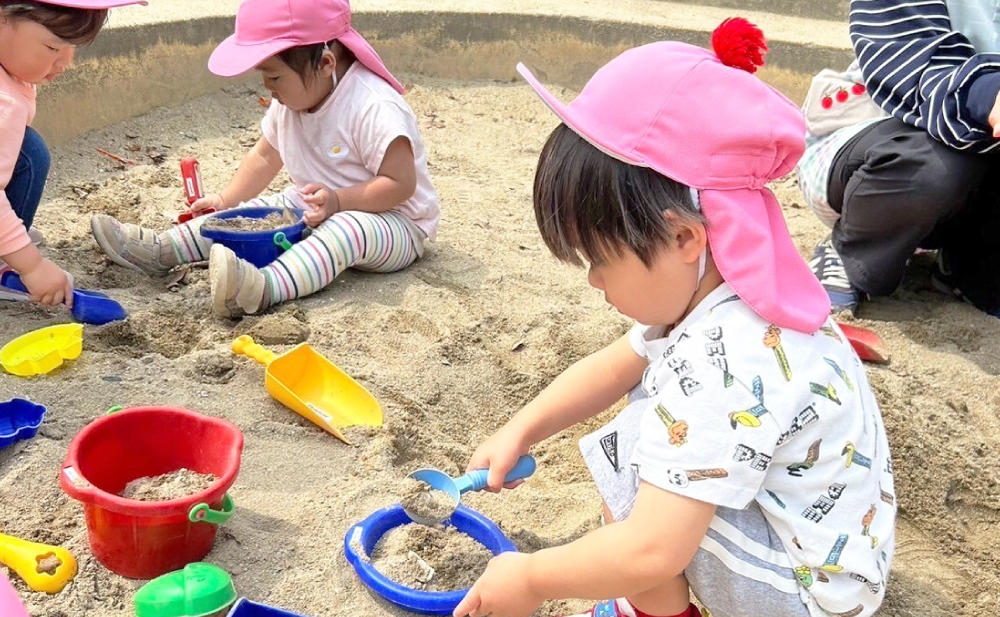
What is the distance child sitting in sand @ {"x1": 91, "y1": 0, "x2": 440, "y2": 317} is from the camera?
2598mm

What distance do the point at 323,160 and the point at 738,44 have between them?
186 cm

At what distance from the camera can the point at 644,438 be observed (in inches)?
48.8

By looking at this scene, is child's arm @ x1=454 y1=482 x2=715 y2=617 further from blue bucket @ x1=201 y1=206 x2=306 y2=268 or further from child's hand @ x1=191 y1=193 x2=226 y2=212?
child's hand @ x1=191 y1=193 x2=226 y2=212

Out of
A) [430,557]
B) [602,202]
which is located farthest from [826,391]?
[430,557]

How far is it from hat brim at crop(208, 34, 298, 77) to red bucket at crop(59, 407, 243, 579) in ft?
4.14

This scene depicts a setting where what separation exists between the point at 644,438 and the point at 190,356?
4.13 feet

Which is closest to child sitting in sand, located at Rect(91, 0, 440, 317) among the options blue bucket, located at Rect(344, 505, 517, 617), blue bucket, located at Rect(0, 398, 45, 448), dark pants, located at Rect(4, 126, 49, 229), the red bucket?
dark pants, located at Rect(4, 126, 49, 229)

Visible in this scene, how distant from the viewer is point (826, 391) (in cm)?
125

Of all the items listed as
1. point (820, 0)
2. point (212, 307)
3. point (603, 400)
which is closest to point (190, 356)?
point (212, 307)

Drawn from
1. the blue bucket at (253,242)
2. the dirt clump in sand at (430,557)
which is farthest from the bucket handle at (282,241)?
the dirt clump in sand at (430,557)

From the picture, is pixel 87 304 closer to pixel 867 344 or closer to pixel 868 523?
pixel 868 523

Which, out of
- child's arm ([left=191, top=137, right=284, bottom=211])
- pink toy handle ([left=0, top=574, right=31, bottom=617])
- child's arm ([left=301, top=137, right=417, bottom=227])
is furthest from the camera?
child's arm ([left=191, top=137, right=284, bottom=211])

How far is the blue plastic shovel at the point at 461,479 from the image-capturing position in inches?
62.7

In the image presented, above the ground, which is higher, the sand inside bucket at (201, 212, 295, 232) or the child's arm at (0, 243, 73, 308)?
the child's arm at (0, 243, 73, 308)
